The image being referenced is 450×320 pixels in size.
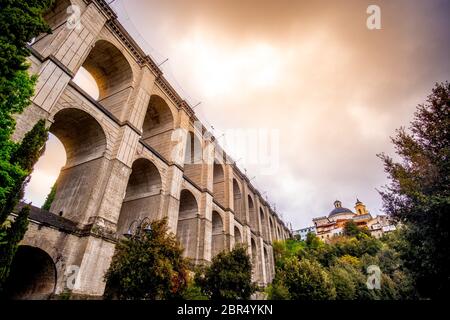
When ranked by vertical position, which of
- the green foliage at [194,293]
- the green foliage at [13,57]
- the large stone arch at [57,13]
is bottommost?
the green foliage at [194,293]

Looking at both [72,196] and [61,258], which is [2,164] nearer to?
[61,258]

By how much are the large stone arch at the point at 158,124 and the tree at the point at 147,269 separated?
12.8 metres

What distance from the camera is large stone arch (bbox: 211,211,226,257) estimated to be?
27.8 m

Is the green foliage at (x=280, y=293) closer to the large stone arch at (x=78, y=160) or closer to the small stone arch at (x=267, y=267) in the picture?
the small stone arch at (x=267, y=267)

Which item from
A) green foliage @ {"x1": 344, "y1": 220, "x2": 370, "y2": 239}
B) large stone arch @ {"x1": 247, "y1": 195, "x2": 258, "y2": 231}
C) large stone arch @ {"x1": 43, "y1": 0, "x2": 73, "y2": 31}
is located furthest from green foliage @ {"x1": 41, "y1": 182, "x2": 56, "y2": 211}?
green foliage @ {"x1": 344, "y1": 220, "x2": 370, "y2": 239}

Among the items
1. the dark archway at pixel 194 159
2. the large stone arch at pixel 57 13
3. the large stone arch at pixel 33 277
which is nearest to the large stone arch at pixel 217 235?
the dark archway at pixel 194 159

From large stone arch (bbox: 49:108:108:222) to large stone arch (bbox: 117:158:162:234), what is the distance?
156 inches

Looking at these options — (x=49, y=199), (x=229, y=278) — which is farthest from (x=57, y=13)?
(x=229, y=278)

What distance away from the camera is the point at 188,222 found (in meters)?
24.0

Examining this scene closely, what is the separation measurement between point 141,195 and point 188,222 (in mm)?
6112

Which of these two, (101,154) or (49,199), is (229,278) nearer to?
(101,154)

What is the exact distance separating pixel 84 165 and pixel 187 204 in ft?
37.3

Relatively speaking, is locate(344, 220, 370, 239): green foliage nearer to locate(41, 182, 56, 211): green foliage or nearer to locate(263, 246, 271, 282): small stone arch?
locate(263, 246, 271, 282): small stone arch

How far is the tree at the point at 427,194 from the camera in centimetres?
935
